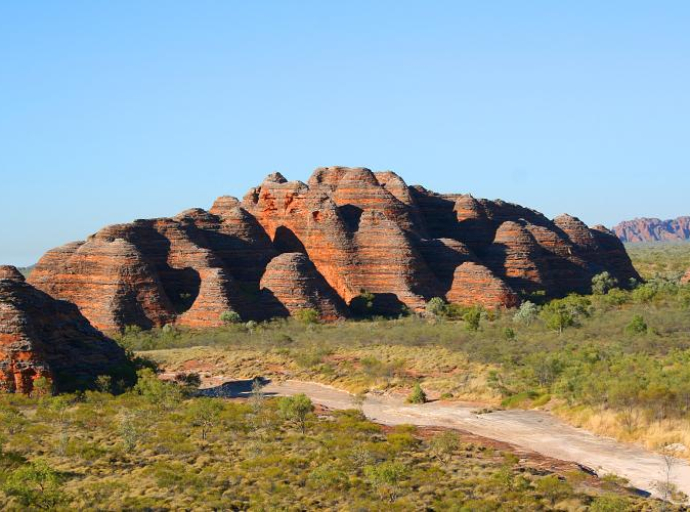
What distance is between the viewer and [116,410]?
27906 millimetres

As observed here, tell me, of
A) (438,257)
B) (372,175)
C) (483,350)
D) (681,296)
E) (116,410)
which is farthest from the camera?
(372,175)

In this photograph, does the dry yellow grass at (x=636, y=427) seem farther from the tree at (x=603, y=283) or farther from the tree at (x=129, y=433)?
the tree at (x=603, y=283)

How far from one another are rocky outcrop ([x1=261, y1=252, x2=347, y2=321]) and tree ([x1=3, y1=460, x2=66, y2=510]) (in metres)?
28.6

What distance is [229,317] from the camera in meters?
46.2

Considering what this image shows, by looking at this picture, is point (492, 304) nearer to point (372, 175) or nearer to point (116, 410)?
point (372, 175)

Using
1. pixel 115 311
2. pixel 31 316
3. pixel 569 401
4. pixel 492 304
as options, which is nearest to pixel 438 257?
pixel 492 304

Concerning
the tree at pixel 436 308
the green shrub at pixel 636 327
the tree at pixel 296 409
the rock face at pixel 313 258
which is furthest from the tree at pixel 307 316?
the tree at pixel 296 409

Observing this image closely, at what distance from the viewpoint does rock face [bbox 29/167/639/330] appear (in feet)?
156

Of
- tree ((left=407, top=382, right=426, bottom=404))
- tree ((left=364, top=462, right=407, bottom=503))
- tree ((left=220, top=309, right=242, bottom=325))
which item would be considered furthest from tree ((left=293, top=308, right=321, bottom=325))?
tree ((left=364, top=462, right=407, bottom=503))

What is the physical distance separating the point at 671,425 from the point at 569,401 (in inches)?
179

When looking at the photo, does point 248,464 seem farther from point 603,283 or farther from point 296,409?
point 603,283

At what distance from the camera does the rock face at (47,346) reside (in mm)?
29250

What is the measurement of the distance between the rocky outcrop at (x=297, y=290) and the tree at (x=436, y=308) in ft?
16.8

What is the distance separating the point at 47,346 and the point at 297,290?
65.3 feet
